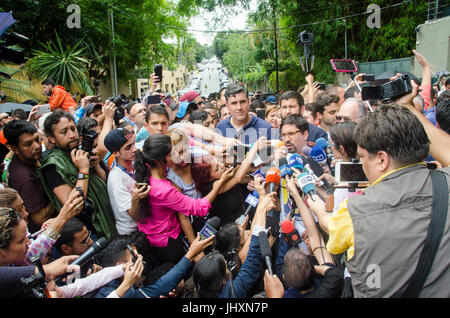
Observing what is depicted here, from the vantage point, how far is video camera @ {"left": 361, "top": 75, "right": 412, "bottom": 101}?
1878mm

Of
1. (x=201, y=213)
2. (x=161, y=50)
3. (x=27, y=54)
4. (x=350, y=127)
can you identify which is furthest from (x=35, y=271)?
(x=161, y=50)

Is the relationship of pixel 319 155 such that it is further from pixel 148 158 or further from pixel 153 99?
pixel 153 99

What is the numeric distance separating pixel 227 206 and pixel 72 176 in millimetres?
1425

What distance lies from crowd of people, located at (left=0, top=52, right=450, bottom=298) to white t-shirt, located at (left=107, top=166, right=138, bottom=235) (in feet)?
0.04

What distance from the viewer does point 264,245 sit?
81.1 inches

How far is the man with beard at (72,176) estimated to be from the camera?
2607 millimetres

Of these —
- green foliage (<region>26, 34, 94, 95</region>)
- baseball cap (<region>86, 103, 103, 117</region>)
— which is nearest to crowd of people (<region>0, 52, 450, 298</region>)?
baseball cap (<region>86, 103, 103, 117</region>)

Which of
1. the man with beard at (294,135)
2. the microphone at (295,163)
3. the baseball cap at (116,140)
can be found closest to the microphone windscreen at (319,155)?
the microphone at (295,163)

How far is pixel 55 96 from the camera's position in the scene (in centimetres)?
591

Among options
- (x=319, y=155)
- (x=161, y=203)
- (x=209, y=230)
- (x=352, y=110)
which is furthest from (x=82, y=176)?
(x=352, y=110)

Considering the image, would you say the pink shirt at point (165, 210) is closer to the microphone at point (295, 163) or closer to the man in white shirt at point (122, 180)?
the man in white shirt at point (122, 180)

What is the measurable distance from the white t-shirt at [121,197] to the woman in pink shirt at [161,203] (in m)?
0.16

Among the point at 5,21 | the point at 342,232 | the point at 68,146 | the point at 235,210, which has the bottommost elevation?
the point at 235,210
